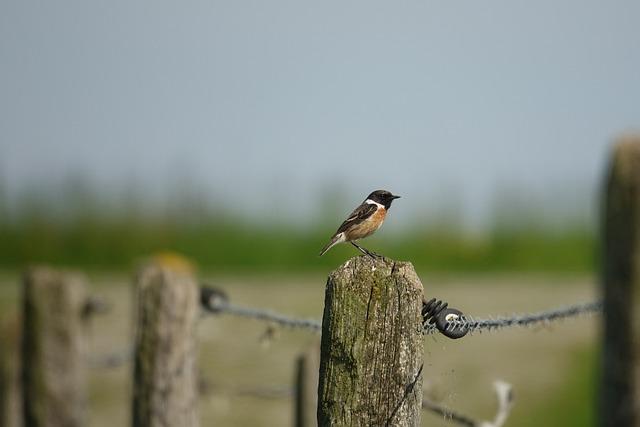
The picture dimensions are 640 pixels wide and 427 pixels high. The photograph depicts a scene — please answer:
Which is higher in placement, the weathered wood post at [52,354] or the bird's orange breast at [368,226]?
the bird's orange breast at [368,226]

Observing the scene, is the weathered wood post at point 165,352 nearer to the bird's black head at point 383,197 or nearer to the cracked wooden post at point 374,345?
the bird's black head at point 383,197

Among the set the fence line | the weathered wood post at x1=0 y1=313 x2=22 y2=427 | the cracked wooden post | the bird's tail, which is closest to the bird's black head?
the bird's tail

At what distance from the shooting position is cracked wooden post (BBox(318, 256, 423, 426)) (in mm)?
3020

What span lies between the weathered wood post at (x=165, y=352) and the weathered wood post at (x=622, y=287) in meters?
2.87

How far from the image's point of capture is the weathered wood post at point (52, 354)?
6.18m

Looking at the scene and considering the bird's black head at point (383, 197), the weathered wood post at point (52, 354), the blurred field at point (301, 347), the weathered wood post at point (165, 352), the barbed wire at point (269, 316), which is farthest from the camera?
the blurred field at point (301, 347)

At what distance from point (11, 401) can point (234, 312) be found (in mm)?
2283

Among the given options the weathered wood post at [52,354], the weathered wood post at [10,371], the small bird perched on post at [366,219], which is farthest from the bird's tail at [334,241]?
the weathered wood post at [10,371]

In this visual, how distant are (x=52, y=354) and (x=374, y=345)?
12.0 feet

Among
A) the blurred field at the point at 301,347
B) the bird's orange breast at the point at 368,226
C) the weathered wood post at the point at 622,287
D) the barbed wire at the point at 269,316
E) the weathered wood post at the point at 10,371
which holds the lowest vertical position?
the blurred field at the point at 301,347

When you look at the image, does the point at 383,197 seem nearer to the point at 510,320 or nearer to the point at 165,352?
the point at 165,352

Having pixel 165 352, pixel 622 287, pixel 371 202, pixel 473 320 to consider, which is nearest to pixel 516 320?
pixel 473 320

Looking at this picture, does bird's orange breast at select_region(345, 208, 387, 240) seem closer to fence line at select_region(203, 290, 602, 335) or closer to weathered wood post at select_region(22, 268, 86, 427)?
fence line at select_region(203, 290, 602, 335)

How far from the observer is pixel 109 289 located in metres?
13.0
